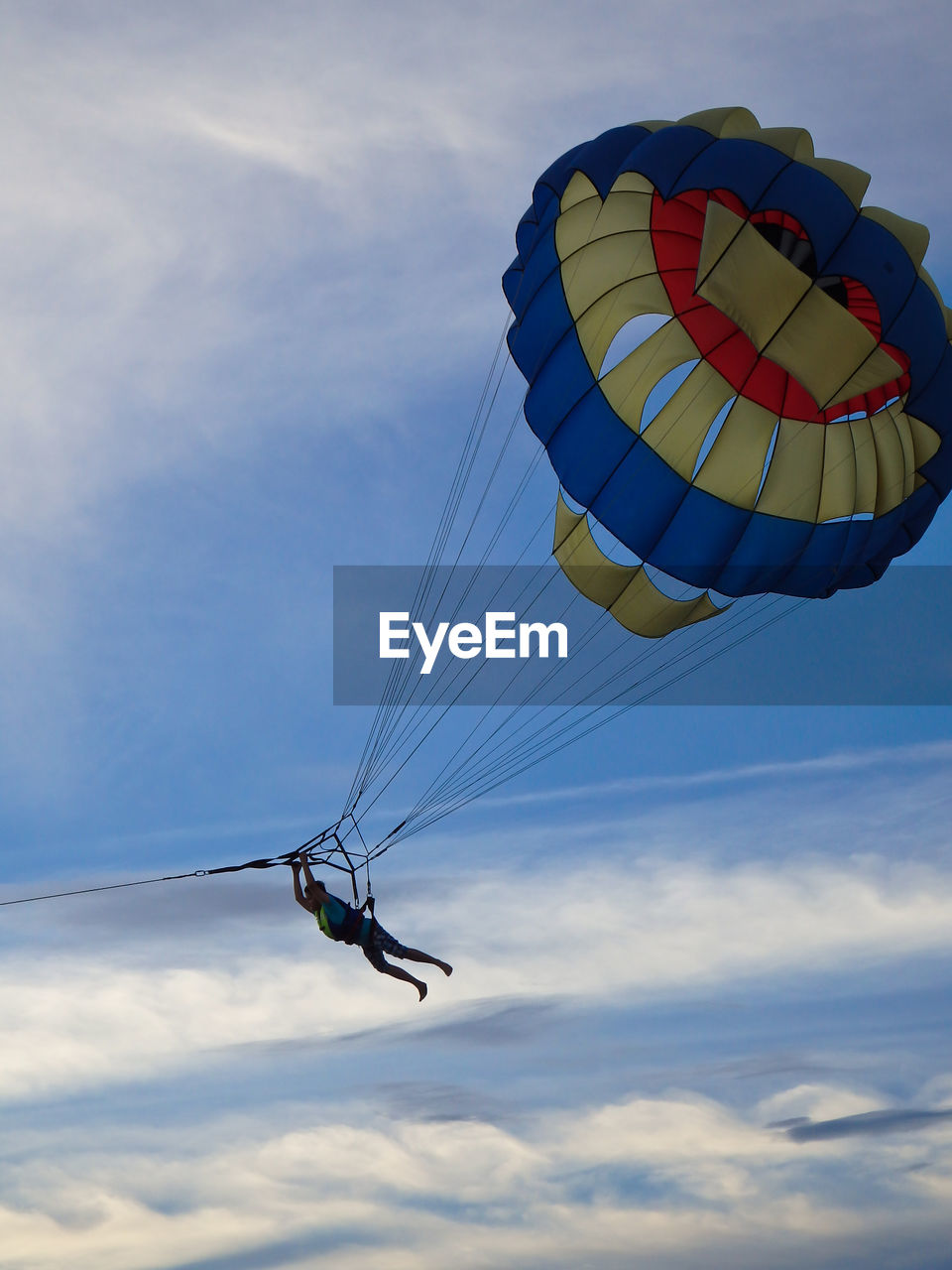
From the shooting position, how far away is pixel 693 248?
17.8 m

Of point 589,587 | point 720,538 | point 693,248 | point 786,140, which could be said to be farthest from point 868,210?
point 589,587

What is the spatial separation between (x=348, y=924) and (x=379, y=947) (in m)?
0.45

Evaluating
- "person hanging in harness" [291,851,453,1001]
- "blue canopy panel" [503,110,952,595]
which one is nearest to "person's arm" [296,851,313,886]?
"person hanging in harness" [291,851,453,1001]

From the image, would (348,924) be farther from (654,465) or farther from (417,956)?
(654,465)

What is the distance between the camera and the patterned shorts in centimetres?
1630

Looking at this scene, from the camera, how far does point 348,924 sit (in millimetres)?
16203

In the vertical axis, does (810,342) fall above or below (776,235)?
below

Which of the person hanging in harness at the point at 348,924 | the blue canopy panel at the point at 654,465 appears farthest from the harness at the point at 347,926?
the blue canopy panel at the point at 654,465

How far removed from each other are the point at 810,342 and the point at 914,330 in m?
1.10

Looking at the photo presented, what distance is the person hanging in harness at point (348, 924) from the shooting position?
16156 millimetres

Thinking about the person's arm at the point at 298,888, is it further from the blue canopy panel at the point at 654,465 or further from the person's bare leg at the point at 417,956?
the blue canopy panel at the point at 654,465

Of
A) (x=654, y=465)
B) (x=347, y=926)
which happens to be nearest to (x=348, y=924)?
(x=347, y=926)

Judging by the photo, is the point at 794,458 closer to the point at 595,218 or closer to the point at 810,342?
the point at 810,342

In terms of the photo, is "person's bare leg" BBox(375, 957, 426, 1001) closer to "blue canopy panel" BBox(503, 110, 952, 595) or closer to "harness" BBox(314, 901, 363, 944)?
"harness" BBox(314, 901, 363, 944)
